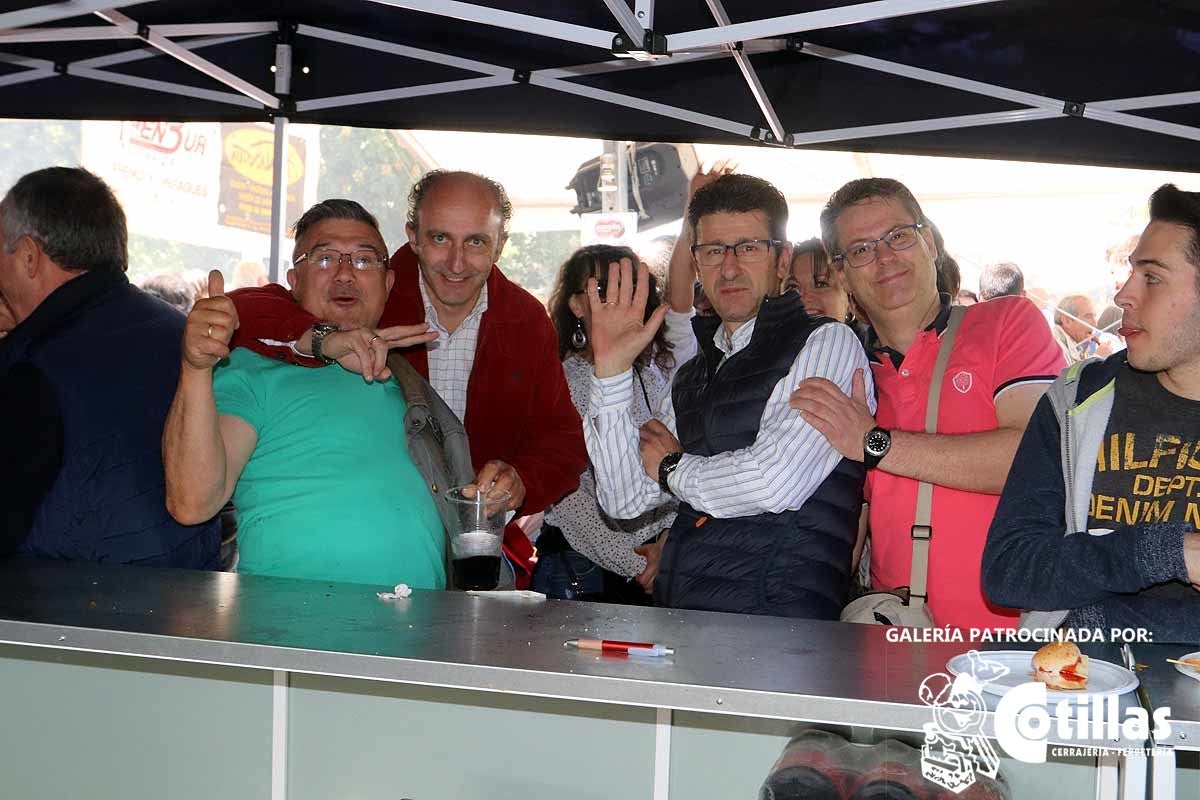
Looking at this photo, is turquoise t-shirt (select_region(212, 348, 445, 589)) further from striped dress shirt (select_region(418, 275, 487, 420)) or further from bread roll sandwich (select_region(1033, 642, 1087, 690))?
bread roll sandwich (select_region(1033, 642, 1087, 690))

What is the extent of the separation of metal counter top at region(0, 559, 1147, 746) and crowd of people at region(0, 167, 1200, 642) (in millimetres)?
233

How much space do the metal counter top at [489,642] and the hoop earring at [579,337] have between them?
188 centimetres

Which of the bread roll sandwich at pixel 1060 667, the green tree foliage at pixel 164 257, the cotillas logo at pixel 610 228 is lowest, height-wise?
the bread roll sandwich at pixel 1060 667

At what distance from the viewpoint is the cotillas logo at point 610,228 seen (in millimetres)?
8695

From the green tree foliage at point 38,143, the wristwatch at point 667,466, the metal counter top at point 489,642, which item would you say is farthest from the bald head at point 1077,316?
the green tree foliage at point 38,143

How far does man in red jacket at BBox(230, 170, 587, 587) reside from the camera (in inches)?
126

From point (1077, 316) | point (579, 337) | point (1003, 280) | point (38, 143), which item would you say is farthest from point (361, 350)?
point (38, 143)

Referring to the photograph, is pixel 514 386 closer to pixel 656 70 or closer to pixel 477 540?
pixel 477 540

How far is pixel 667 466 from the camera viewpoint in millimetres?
2605

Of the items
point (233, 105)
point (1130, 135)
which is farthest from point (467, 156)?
point (1130, 135)

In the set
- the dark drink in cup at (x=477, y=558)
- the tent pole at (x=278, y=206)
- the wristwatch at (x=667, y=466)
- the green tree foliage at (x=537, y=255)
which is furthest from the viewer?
the green tree foliage at (x=537, y=255)

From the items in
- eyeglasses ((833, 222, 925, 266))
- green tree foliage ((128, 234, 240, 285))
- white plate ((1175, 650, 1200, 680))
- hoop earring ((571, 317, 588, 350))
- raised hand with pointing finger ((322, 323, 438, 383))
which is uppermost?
green tree foliage ((128, 234, 240, 285))

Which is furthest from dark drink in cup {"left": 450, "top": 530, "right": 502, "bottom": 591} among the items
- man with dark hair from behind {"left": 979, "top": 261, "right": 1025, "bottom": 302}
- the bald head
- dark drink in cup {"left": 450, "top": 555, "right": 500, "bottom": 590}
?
the bald head

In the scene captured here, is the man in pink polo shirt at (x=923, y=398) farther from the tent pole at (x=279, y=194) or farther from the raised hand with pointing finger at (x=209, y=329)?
the tent pole at (x=279, y=194)
